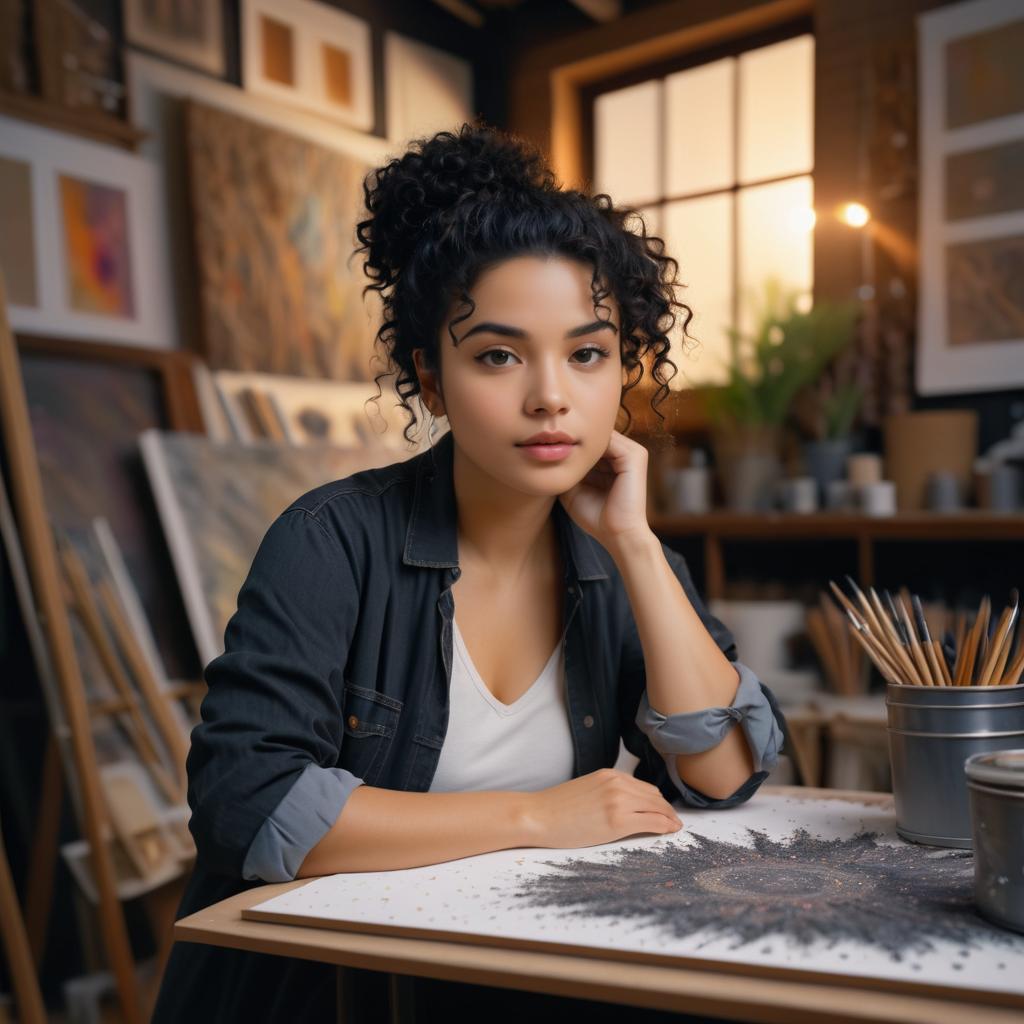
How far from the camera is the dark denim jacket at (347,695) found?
1048 mm

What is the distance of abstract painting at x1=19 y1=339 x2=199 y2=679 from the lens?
2.57 metres

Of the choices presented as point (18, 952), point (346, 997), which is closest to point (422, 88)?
point (18, 952)

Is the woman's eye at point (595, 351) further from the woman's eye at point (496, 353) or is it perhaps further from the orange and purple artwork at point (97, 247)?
the orange and purple artwork at point (97, 247)

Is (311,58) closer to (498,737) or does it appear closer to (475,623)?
(475,623)

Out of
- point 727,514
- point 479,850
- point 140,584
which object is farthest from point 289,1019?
point 727,514

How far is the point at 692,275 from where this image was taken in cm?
388

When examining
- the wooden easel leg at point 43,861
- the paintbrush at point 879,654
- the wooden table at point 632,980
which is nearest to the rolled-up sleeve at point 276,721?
the wooden table at point 632,980

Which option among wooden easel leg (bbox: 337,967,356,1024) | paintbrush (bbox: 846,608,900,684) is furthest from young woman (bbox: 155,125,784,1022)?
paintbrush (bbox: 846,608,900,684)

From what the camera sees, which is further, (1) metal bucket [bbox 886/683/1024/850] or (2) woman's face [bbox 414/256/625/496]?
(2) woman's face [bbox 414/256/625/496]

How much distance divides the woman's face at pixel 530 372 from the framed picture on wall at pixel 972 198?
2212mm

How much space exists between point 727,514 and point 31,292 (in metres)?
2.11

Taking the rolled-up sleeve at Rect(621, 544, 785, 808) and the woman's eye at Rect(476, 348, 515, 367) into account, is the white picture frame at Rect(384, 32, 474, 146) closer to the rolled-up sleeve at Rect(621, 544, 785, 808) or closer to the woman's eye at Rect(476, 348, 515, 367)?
the woman's eye at Rect(476, 348, 515, 367)

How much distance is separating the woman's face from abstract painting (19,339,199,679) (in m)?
1.67

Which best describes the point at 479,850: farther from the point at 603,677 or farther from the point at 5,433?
the point at 5,433
